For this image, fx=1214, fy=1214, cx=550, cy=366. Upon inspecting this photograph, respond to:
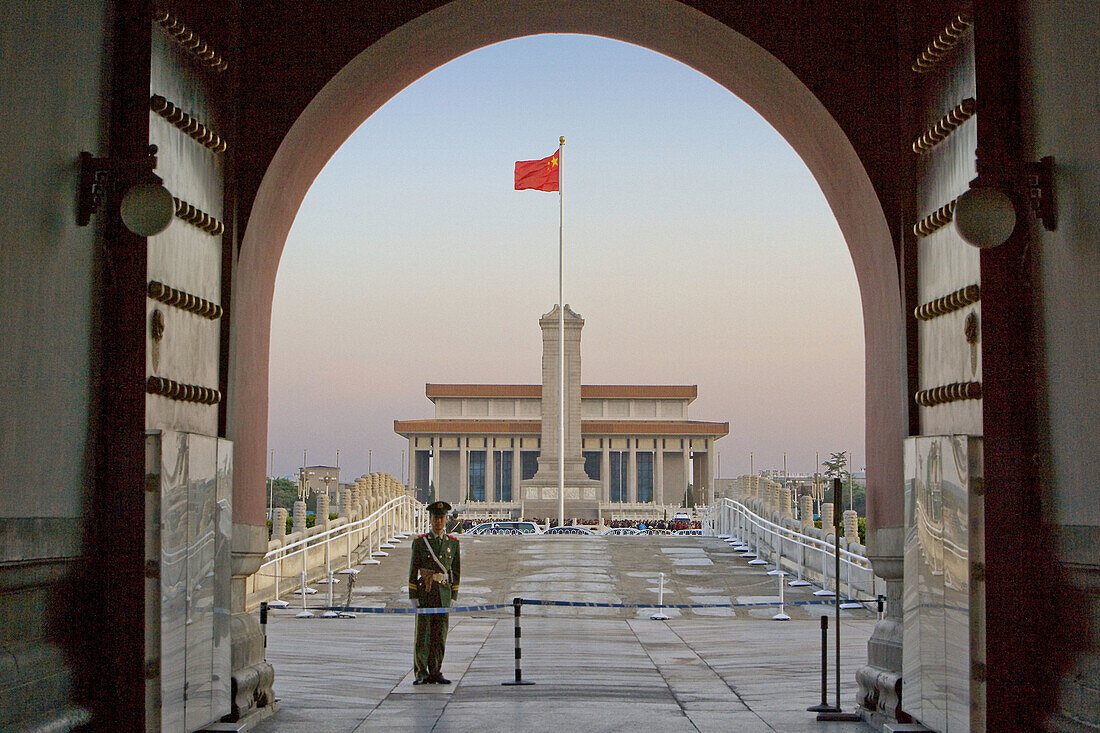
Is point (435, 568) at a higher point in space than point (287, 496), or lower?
higher

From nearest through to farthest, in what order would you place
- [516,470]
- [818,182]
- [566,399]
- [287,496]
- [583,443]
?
1. [818,182]
2. [566,399]
3. [287,496]
4. [516,470]
5. [583,443]

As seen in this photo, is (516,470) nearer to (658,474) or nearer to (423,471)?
(423,471)

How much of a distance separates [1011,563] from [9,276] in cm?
483

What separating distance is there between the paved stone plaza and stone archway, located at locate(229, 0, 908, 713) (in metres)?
1.73

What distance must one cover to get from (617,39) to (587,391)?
278 ft

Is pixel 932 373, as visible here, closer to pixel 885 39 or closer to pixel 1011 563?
pixel 1011 563

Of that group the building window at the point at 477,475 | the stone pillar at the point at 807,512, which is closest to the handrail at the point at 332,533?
the stone pillar at the point at 807,512

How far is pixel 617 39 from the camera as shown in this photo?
974cm

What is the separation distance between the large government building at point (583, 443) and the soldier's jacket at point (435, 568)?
74543mm

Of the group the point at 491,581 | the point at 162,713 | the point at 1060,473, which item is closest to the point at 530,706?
the point at 162,713

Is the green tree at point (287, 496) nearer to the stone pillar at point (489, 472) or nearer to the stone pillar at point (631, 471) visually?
Result: the stone pillar at point (489, 472)

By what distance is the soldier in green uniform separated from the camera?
10.6m

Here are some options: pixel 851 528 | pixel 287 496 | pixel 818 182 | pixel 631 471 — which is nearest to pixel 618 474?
pixel 631 471

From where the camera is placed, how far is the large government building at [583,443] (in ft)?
299
